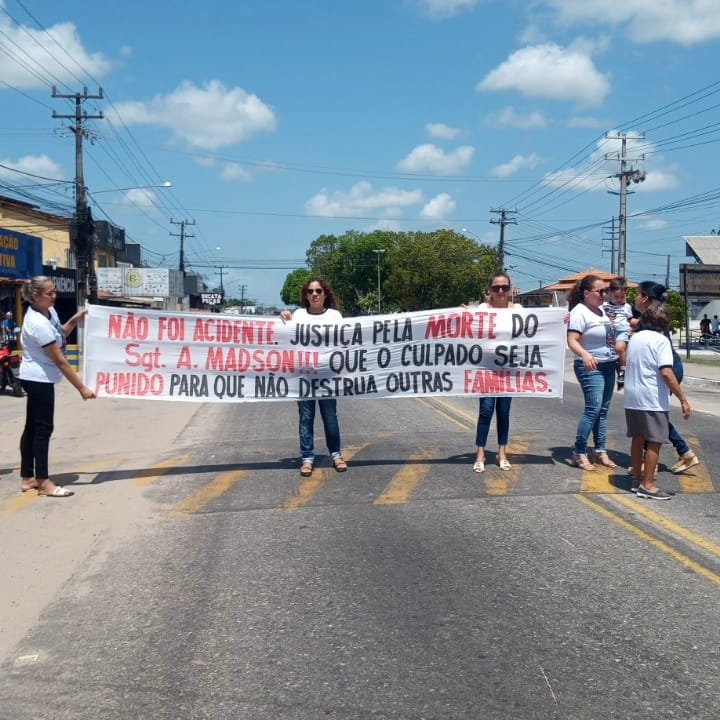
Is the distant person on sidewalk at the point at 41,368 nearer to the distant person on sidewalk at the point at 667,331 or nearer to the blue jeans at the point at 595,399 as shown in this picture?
the blue jeans at the point at 595,399

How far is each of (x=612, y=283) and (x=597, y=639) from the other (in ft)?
18.5

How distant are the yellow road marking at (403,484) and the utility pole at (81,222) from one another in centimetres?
2992

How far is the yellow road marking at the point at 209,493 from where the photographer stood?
722 cm

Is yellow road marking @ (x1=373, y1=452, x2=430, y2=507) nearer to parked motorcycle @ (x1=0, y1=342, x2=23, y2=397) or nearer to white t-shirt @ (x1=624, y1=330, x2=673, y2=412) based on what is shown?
white t-shirt @ (x1=624, y1=330, x2=673, y2=412)

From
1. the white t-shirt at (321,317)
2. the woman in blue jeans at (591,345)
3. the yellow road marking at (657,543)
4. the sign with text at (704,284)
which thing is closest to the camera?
the yellow road marking at (657,543)

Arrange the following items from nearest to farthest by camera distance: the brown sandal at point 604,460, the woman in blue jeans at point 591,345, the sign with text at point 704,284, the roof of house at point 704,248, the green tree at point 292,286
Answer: the woman in blue jeans at point 591,345 < the brown sandal at point 604,460 < the sign with text at point 704,284 < the roof of house at point 704,248 < the green tree at point 292,286

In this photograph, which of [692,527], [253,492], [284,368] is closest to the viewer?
[692,527]

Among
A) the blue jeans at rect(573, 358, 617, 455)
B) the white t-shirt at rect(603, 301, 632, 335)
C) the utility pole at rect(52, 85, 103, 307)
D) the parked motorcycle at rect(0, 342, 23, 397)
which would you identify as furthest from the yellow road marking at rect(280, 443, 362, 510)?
the utility pole at rect(52, 85, 103, 307)

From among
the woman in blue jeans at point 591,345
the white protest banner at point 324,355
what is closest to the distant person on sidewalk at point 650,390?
the woman in blue jeans at point 591,345

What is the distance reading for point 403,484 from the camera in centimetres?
801

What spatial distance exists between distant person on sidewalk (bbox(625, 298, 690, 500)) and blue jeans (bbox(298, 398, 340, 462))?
9.12 feet

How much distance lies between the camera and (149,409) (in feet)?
52.9

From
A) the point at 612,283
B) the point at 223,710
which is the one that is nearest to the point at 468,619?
the point at 223,710

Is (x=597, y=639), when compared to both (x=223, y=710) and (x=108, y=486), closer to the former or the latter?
(x=223, y=710)
